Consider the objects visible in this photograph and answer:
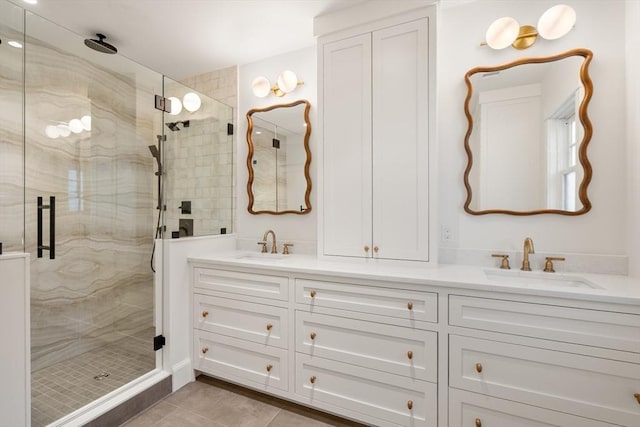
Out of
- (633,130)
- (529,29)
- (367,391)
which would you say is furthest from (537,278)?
(529,29)

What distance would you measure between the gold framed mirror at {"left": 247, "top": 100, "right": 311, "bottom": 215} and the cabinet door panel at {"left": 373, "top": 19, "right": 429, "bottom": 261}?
0.74 meters

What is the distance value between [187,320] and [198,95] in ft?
6.32

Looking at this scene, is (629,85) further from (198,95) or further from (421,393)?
(198,95)

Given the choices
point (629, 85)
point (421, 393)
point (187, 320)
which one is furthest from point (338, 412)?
point (629, 85)

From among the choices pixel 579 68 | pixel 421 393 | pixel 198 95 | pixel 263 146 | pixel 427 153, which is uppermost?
pixel 198 95

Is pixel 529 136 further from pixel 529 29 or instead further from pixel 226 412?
pixel 226 412

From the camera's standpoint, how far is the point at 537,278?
1.73 metres

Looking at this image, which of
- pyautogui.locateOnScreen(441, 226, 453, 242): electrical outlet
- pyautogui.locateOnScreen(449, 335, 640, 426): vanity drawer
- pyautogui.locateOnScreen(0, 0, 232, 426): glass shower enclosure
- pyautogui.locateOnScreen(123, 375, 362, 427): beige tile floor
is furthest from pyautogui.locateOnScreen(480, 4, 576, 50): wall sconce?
pyautogui.locateOnScreen(123, 375, 362, 427): beige tile floor

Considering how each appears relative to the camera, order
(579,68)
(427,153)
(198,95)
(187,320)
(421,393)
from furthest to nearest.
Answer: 1. (198,95)
2. (187,320)
3. (427,153)
4. (579,68)
5. (421,393)

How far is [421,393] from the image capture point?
1.58 metres

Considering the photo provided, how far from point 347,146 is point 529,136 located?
1153 mm

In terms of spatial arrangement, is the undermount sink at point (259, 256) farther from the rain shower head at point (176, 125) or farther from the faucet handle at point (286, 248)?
the rain shower head at point (176, 125)

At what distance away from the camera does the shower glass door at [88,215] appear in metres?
2.01

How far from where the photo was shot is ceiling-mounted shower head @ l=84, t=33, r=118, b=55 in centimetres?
221
